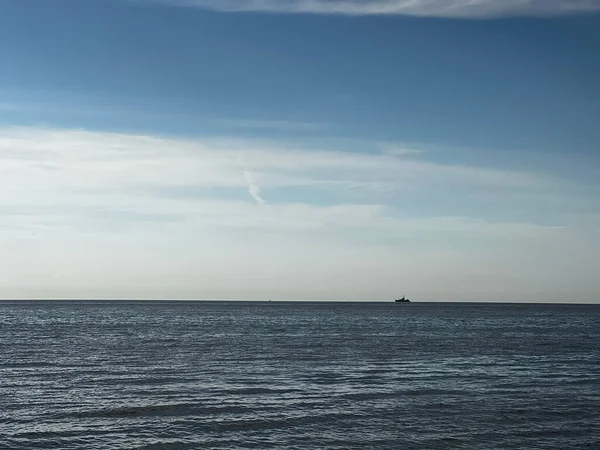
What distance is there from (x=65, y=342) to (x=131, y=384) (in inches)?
1484

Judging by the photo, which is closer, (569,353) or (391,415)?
(391,415)

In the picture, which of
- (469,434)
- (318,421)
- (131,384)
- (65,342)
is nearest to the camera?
(469,434)

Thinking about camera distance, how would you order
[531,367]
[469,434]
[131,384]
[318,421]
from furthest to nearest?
[531,367] → [131,384] → [318,421] → [469,434]

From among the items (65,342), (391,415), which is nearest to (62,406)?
(391,415)

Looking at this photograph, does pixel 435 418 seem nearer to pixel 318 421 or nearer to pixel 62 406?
pixel 318 421

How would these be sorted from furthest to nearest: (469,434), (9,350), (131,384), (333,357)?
(9,350), (333,357), (131,384), (469,434)

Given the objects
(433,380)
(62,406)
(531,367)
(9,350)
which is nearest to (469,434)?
(433,380)

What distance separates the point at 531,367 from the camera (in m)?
53.2

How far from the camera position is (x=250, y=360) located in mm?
56250

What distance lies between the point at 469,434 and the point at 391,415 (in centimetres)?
472

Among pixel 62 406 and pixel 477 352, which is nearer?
pixel 62 406

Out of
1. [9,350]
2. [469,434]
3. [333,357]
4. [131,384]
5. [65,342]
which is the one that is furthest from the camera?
[65,342]

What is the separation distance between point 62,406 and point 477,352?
44.8m

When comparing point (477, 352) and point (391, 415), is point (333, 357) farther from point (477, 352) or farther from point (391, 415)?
point (391, 415)
